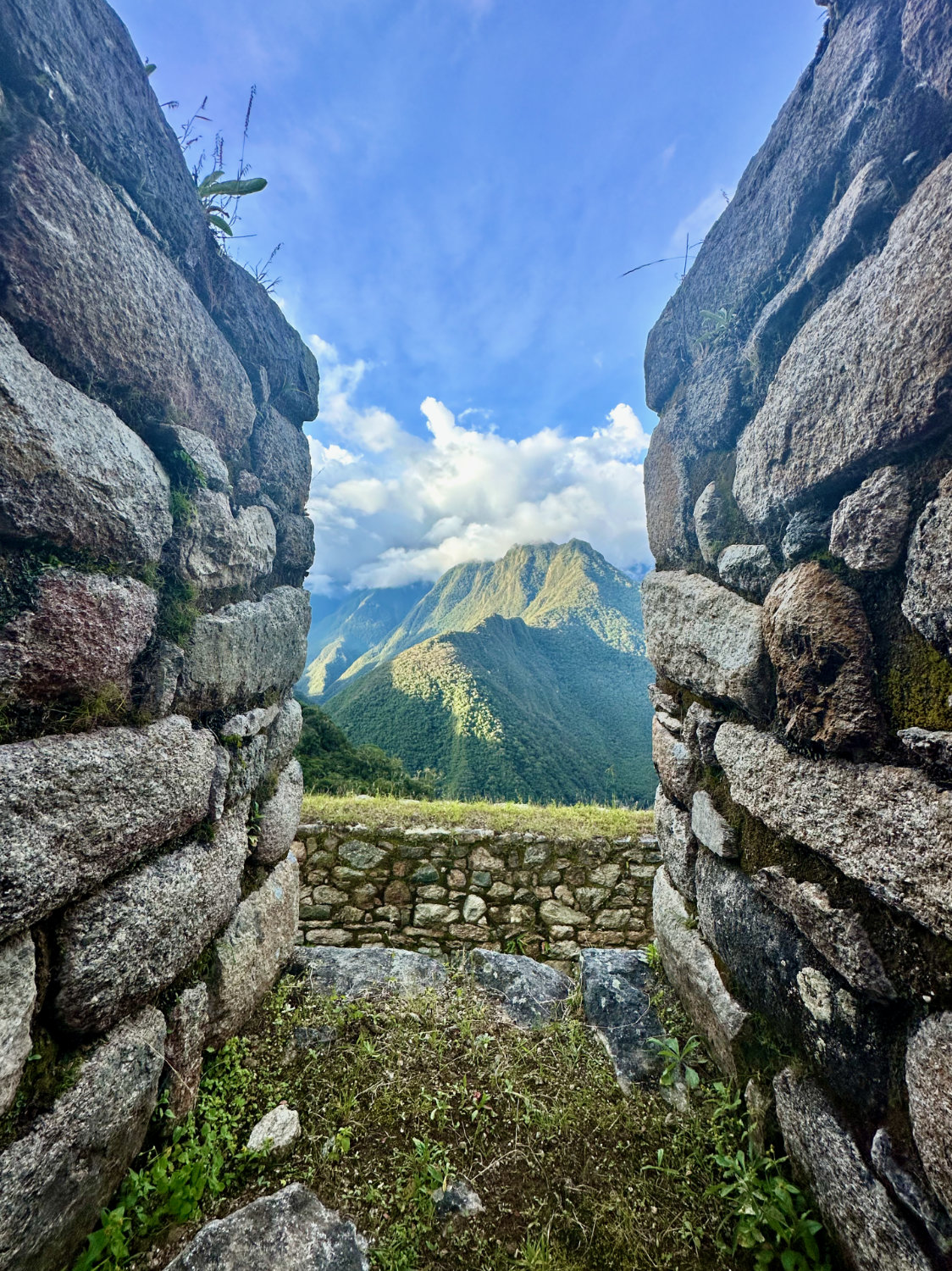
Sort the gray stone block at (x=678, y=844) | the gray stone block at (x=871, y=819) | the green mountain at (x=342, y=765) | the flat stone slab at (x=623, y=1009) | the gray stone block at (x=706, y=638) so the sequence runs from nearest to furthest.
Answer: the gray stone block at (x=871, y=819) → the gray stone block at (x=706, y=638) → the flat stone slab at (x=623, y=1009) → the gray stone block at (x=678, y=844) → the green mountain at (x=342, y=765)

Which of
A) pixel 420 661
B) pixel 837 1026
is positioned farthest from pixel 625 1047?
pixel 420 661

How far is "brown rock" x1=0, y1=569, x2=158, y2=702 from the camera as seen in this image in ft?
5.26

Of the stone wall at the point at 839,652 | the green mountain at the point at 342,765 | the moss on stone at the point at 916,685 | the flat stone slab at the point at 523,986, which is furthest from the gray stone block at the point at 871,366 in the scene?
the green mountain at the point at 342,765

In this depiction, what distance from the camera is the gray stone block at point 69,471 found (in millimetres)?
1587

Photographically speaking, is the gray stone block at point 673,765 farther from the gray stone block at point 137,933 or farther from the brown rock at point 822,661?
the gray stone block at point 137,933

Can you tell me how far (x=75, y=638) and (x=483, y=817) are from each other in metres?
4.07

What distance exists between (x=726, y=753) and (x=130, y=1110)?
9.28ft

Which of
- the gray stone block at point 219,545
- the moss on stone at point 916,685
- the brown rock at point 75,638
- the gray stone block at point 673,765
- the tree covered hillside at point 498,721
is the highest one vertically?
the gray stone block at point 219,545

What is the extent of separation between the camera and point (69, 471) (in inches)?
68.9

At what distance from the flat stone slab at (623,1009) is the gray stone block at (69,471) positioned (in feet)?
11.2

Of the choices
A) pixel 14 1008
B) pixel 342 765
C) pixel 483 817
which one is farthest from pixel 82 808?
pixel 342 765

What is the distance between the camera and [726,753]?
2.38 m

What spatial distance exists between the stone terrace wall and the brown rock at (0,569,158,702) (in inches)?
129

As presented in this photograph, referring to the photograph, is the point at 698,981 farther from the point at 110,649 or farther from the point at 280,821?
the point at 110,649
